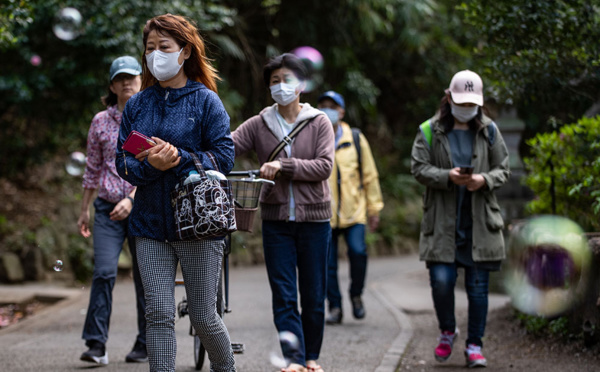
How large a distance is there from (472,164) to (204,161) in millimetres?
2523

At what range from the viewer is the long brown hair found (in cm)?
383

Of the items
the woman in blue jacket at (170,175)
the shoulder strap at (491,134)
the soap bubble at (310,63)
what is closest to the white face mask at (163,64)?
the woman in blue jacket at (170,175)

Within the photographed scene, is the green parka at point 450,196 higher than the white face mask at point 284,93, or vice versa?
the white face mask at point 284,93

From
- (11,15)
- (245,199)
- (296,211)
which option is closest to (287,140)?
(296,211)

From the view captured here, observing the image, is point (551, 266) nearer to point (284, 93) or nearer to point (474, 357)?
point (474, 357)

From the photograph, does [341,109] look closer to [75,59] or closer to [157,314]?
[157,314]

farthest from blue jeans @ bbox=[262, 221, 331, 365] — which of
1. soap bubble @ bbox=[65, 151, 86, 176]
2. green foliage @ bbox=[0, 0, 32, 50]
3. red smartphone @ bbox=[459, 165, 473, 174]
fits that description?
soap bubble @ bbox=[65, 151, 86, 176]

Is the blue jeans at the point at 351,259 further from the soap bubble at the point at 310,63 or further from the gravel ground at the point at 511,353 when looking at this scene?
the soap bubble at the point at 310,63

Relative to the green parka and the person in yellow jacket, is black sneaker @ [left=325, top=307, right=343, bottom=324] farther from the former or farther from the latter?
the green parka

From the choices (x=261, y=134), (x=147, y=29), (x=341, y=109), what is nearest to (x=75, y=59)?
(x=341, y=109)

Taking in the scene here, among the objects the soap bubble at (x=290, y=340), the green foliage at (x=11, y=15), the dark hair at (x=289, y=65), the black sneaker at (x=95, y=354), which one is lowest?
the black sneaker at (x=95, y=354)

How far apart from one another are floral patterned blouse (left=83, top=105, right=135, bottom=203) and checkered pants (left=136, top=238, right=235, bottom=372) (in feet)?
5.56

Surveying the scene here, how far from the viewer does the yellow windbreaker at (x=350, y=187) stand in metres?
7.42

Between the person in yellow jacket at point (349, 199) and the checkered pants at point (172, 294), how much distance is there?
3.60 m
